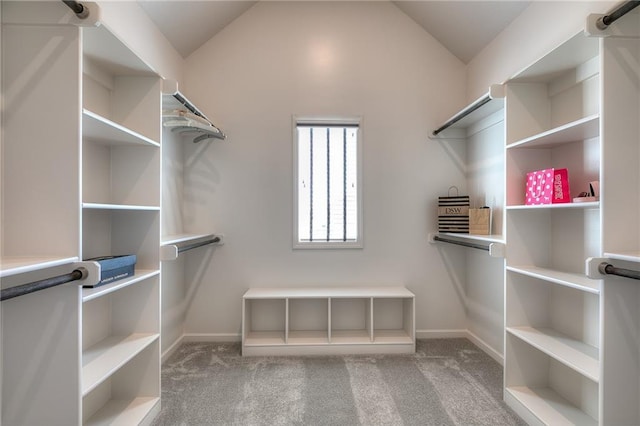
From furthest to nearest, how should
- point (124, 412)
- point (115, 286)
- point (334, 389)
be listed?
1. point (334, 389)
2. point (124, 412)
3. point (115, 286)

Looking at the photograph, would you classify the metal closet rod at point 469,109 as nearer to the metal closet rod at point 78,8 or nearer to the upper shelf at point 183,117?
the upper shelf at point 183,117

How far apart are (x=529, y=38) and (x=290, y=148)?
203cm

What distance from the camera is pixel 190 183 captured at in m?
2.82

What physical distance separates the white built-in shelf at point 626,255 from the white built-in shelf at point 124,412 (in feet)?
7.90

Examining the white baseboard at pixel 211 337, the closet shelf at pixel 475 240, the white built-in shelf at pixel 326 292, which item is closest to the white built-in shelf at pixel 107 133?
the white built-in shelf at pixel 326 292

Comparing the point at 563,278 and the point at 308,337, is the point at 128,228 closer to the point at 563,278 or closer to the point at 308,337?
the point at 308,337

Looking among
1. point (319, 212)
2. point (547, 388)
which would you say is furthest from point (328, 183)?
point (547, 388)

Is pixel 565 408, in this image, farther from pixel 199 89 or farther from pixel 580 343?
pixel 199 89

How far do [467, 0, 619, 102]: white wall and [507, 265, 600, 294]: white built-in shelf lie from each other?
1213mm

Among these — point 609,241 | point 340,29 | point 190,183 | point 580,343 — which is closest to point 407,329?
point 580,343

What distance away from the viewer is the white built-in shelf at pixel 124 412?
5.19ft

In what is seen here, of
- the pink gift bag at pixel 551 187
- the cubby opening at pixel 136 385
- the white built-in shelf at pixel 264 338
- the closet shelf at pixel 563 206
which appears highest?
the pink gift bag at pixel 551 187

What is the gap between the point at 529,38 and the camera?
2.11 m

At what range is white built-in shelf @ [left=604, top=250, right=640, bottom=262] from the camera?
1.14 metres
